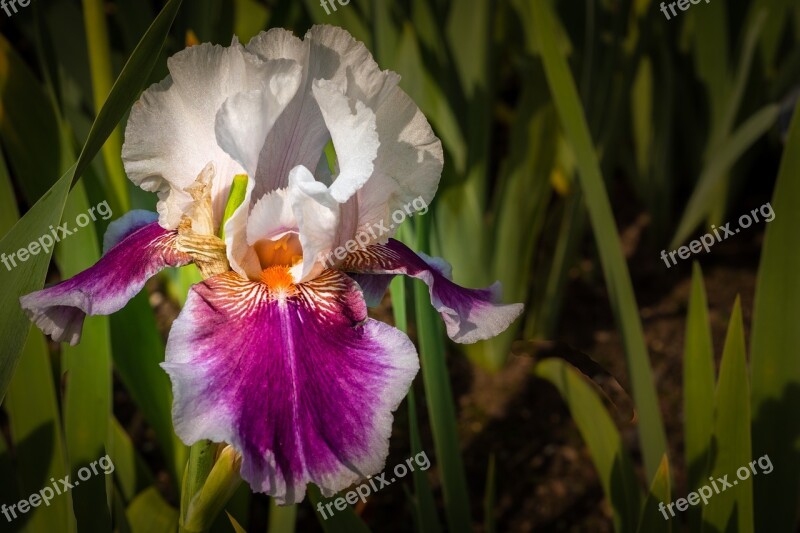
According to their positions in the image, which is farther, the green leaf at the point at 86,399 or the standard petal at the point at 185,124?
the green leaf at the point at 86,399

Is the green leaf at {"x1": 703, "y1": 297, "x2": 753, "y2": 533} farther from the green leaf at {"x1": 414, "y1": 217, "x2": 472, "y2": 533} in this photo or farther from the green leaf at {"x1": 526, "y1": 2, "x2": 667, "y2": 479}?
the green leaf at {"x1": 414, "y1": 217, "x2": 472, "y2": 533}

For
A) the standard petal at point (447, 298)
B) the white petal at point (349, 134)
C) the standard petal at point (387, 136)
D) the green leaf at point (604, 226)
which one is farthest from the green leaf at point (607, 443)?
the white petal at point (349, 134)

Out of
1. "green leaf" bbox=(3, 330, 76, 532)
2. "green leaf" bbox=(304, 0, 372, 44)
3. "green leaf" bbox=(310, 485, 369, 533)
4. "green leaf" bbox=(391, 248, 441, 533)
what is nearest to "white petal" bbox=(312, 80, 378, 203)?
"green leaf" bbox=(391, 248, 441, 533)

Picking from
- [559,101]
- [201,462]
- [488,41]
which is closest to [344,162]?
[201,462]

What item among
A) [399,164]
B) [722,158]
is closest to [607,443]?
[399,164]

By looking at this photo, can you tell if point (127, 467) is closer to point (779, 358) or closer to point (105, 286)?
point (105, 286)

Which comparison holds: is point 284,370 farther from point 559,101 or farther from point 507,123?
point 507,123

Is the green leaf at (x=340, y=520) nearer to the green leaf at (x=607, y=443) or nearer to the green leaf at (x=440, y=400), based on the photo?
the green leaf at (x=440, y=400)
